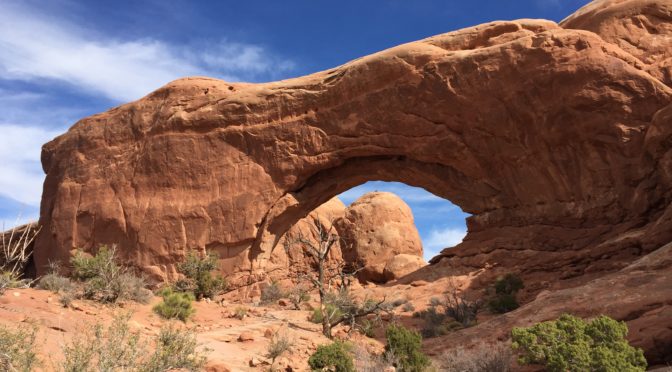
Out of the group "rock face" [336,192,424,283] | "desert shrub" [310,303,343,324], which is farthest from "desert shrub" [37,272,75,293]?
"rock face" [336,192,424,283]

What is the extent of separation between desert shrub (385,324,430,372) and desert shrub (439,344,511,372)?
0.37m

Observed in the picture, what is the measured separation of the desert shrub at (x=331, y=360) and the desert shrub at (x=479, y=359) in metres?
1.62

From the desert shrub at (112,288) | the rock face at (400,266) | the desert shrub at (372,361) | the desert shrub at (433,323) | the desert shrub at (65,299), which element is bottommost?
the desert shrub at (372,361)

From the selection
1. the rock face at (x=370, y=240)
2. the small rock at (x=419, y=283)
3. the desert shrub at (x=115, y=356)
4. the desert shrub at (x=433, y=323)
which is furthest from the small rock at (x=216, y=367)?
the rock face at (x=370, y=240)

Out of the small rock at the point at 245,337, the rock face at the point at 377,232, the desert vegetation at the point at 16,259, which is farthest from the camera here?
the rock face at the point at 377,232

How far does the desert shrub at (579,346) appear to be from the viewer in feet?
22.4

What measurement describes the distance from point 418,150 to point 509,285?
6.09m

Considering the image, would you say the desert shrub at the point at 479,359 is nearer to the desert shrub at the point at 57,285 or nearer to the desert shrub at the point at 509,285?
the desert shrub at the point at 509,285

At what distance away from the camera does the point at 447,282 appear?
1917 centimetres

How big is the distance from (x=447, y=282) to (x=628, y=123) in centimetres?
789

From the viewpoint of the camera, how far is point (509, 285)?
16.5 m

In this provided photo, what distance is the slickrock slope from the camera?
16.6 m

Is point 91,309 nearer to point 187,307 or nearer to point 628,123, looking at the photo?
point 187,307

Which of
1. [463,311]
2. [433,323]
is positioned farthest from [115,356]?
[463,311]
